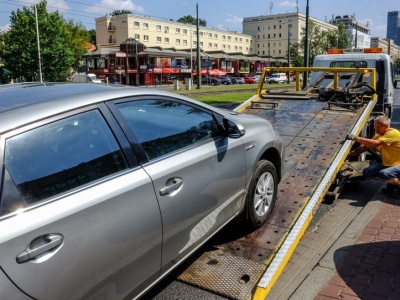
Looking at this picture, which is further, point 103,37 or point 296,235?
point 103,37

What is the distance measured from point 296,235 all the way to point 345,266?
23.6 inches

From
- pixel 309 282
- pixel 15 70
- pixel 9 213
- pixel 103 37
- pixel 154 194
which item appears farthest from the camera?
pixel 103 37

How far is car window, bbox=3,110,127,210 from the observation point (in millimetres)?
1879

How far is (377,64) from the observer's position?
9938 mm

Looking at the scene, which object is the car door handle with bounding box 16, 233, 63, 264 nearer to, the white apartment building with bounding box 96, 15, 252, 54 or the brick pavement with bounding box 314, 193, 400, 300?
the brick pavement with bounding box 314, 193, 400, 300

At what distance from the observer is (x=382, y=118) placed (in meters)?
5.78

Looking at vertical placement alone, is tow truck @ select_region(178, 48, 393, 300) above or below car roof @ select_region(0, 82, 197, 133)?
below

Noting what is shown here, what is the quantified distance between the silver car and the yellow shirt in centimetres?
322

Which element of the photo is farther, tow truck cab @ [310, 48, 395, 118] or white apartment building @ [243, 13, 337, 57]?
white apartment building @ [243, 13, 337, 57]

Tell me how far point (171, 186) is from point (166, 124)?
578 mm

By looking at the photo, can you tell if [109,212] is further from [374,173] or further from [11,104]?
[374,173]

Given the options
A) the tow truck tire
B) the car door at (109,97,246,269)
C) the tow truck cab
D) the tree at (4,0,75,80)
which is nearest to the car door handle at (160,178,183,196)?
the car door at (109,97,246,269)

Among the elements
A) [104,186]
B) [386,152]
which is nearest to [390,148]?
[386,152]

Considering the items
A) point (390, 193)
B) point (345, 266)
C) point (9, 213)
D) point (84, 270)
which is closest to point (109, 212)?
point (84, 270)
